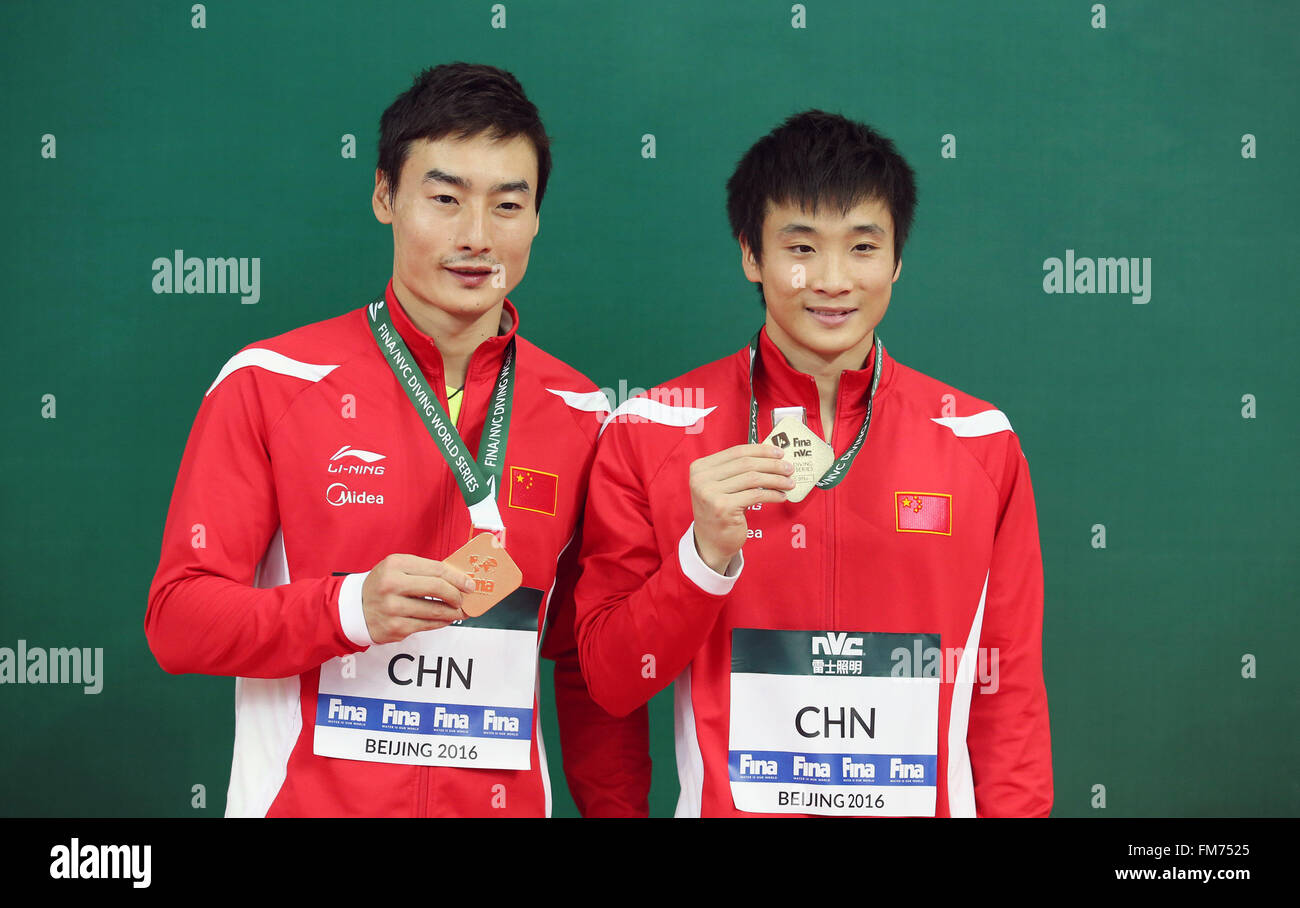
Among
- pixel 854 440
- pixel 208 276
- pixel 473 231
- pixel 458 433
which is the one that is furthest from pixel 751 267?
pixel 208 276

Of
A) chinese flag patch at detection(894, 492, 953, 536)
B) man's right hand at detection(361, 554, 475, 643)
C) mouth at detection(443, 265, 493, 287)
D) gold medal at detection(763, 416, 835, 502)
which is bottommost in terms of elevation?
man's right hand at detection(361, 554, 475, 643)

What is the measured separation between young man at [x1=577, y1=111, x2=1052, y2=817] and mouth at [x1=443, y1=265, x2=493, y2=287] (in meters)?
0.37

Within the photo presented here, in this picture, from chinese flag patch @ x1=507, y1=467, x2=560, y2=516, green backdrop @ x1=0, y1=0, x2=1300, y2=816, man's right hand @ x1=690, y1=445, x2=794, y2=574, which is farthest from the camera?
green backdrop @ x1=0, y1=0, x2=1300, y2=816

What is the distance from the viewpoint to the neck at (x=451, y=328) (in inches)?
85.4

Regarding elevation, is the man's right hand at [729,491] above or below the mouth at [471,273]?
below

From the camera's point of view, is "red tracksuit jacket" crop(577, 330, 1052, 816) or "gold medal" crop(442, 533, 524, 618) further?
"red tracksuit jacket" crop(577, 330, 1052, 816)

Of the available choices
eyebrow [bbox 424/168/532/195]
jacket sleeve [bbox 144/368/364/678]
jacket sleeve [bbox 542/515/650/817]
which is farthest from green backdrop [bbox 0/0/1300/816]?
jacket sleeve [bbox 144/368/364/678]

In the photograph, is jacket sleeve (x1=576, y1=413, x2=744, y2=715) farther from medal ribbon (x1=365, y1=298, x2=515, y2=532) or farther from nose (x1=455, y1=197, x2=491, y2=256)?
A: nose (x1=455, y1=197, x2=491, y2=256)

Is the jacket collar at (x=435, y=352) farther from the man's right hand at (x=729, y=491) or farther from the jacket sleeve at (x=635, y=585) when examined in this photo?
the man's right hand at (x=729, y=491)

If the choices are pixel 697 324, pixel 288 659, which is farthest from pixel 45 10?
pixel 288 659

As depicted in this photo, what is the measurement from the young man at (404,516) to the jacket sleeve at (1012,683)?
2.26ft

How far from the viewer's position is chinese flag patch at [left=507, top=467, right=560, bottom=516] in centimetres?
213

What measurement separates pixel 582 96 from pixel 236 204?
1007mm

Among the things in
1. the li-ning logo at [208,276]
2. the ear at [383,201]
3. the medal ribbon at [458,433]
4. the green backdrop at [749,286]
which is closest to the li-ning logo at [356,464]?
the medal ribbon at [458,433]
